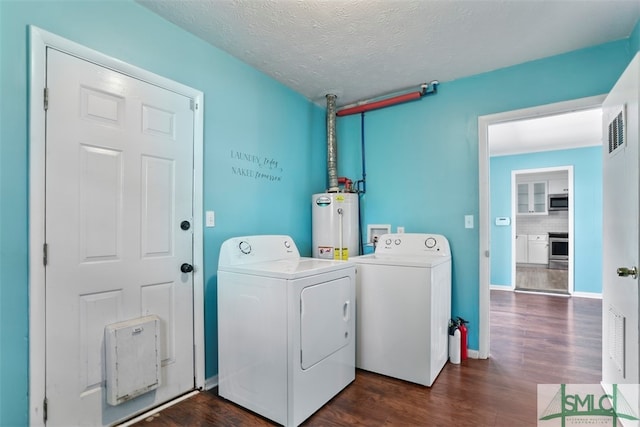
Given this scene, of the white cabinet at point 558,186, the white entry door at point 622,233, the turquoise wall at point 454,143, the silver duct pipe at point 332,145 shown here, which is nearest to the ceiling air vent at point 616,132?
the white entry door at point 622,233

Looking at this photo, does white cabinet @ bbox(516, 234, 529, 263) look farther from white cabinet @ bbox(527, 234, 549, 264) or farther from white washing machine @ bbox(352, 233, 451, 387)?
white washing machine @ bbox(352, 233, 451, 387)

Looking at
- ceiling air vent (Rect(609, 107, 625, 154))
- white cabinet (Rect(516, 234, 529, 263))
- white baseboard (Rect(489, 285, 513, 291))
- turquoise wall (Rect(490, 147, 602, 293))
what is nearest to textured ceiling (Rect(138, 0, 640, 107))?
ceiling air vent (Rect(609, 107, 625, 154))

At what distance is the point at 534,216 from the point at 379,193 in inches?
223

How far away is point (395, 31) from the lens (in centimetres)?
216

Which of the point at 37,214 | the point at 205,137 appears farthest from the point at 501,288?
the point at 37,214

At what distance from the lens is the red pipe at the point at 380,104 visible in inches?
119

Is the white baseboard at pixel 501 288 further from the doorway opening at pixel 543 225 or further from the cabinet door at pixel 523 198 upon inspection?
the cabinet door at pixel 523 198

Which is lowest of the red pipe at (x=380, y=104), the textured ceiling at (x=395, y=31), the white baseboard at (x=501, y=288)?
the white baseboard at (x=501, y=288)

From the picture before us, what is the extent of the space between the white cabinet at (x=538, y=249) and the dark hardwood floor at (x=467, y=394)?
3.95m

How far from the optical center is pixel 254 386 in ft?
6.39

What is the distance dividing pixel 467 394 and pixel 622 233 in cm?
136

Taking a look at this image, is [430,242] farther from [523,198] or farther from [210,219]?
[523,198]

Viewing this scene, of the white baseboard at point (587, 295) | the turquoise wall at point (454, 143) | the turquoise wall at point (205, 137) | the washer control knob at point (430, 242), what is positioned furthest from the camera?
the white baseboard at point (587, 295)

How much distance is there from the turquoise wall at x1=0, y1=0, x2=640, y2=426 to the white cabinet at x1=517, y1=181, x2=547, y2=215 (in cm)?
507
